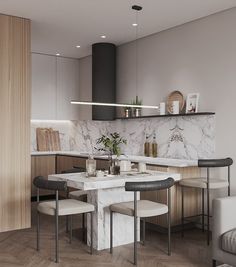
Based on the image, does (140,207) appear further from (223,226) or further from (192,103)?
(192,103)

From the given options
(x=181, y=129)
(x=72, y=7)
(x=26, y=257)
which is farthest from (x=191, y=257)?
(x=72, y=7)

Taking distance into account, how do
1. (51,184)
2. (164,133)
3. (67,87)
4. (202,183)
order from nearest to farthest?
(51,184) < (202,183) < (164,133) < (67,87)

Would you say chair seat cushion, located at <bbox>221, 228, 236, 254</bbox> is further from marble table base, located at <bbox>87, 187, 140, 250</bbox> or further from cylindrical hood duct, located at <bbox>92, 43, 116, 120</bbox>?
cylindrical hood duct, located at <bbox>92, 43, 116, 120</bbox>

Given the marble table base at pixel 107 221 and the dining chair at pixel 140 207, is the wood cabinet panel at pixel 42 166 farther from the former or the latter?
the dining chair at pixel 140 207

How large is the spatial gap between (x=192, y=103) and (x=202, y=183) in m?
1.22

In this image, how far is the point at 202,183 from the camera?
4.50 m

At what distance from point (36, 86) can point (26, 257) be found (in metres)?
4.10

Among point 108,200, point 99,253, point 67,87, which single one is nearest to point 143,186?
point 108,200

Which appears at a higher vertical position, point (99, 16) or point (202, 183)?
point (99, 16)

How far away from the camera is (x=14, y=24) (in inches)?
197

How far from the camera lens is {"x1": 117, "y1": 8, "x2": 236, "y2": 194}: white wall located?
15.6 ft

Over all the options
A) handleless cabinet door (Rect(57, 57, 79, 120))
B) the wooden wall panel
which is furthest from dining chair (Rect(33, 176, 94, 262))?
handleless cabinet door (Rect(57, 57, 79, 120))

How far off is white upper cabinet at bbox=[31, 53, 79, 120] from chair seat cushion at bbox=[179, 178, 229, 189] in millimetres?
3567

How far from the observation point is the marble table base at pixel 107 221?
13.5 ft
